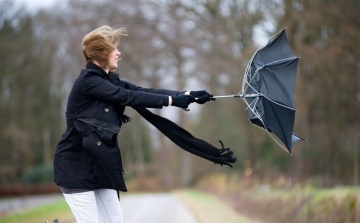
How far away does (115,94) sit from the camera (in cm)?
473

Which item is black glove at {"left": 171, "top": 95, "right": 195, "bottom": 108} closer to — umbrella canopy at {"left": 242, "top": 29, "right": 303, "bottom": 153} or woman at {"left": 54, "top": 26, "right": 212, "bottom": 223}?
woman at {"left": 54, "top": 26, "right": 212, "bottom": 223}

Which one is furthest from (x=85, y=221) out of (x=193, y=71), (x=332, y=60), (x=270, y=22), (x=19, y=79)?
(x=193, y=71)

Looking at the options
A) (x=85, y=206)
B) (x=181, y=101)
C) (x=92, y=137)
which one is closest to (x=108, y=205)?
(x=85, y=206)

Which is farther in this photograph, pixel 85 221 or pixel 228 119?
pixel 228 119

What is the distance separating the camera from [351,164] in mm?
21219

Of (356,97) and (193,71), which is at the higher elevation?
(193,71)

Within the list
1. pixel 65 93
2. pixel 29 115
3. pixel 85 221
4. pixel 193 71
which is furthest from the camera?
pixel 65 93

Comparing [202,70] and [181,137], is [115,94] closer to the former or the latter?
[181,137]

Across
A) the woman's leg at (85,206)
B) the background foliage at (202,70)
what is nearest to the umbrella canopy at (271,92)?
the woman's leg at (85,206)

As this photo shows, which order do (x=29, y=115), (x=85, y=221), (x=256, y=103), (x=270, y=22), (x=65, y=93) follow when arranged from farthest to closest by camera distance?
(x=65, y=93)
(x=29, y=115)
(x=270, y=22)
(x=256, y=103)
(x=85, y=221)

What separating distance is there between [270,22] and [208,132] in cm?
1670

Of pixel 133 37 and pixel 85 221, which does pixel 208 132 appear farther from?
pixel 85 221

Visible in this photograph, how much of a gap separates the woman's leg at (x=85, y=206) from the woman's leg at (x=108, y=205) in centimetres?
14

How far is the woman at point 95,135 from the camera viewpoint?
466 cm
